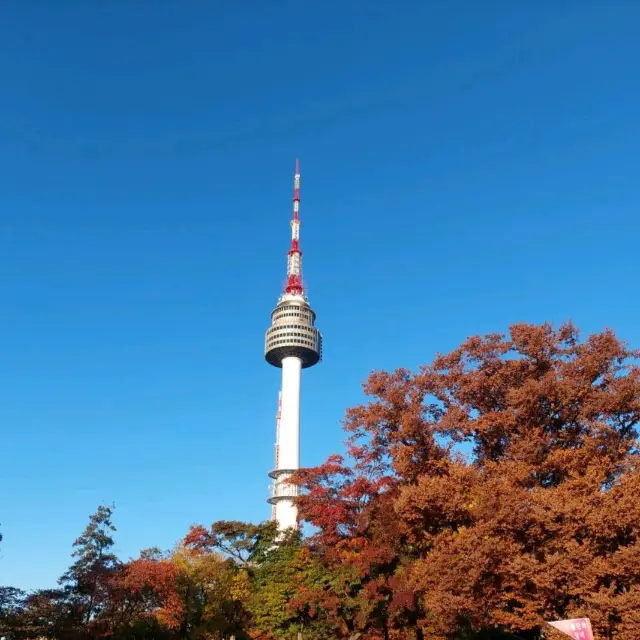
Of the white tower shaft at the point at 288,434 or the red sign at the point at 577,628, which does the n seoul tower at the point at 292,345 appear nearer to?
the white tower shaft at the point at 288,434

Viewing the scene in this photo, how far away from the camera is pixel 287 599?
3541cm

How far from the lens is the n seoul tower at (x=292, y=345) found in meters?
81.4

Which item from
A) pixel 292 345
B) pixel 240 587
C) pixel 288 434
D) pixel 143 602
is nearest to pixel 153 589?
pixel 143 602

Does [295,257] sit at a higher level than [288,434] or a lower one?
higher

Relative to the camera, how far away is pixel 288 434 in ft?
267

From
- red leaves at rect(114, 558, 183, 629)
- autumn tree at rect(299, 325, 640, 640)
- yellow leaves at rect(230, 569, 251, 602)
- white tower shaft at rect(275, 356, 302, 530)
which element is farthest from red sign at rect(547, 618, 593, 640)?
white tower shaft at rect(275, 356, 302, 530)

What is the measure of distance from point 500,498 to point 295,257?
7057cm

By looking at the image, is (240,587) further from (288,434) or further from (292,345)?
(292,345)

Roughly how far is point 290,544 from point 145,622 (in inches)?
343

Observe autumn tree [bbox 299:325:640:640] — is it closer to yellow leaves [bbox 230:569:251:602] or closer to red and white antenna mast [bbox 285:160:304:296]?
yellow leaves [bbox 230:569:251:602]

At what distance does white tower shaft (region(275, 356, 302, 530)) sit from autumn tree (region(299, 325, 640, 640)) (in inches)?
1808

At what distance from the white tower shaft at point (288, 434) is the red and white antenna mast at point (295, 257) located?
31.0ft

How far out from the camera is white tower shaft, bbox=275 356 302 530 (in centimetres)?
7719

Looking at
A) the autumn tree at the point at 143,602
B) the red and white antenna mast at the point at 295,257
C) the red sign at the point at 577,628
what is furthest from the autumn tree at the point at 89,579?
the red and white antenna mast at the point at 295,257
